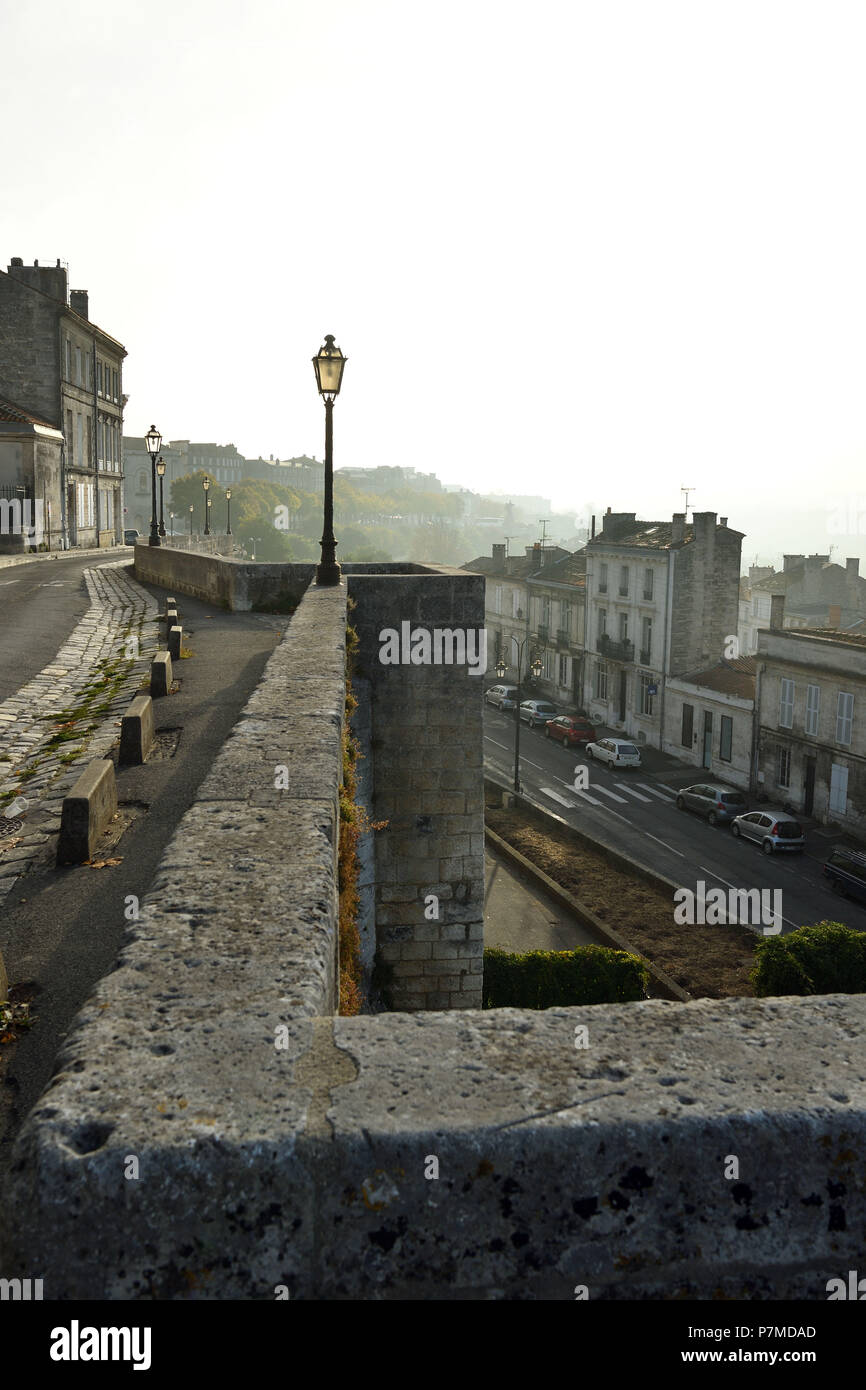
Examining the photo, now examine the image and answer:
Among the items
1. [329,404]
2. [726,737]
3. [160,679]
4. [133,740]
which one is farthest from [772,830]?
[133,740]

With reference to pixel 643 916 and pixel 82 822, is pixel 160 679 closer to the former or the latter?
pixel 82 822

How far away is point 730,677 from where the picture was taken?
42156mm

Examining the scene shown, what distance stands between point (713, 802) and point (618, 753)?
7.05 meters

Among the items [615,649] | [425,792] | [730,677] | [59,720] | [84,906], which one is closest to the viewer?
[84,906]

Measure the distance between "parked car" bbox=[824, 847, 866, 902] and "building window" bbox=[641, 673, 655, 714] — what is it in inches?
681

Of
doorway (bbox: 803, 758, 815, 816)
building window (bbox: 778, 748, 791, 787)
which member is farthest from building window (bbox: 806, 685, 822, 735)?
building window (bbox: 778, 748, 791, 787)

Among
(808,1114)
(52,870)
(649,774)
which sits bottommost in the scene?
(649,774)

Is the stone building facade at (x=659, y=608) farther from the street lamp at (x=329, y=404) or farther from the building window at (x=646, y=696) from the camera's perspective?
the street lamp at (x=329, y=404)

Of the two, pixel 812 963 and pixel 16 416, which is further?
pixel 16 416

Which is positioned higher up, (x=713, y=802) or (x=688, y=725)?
(x=688, y=725)

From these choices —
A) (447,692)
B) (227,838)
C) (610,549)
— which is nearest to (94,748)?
(447,692)
